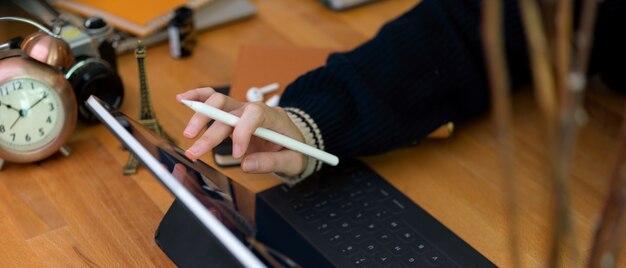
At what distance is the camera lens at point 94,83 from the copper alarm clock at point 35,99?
38mm

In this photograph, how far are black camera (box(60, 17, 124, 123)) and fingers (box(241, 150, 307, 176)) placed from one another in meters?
0.23

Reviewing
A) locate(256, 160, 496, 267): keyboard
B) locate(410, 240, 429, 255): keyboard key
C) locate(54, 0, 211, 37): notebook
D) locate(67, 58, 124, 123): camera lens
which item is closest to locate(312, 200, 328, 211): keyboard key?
locate(256, 160, 496, 267): keyboard

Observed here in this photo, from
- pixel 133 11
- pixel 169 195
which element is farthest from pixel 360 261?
pixel 133 11

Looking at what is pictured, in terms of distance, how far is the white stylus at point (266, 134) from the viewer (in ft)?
2.34

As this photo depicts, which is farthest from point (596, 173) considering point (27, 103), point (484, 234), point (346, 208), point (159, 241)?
point (27, 103)

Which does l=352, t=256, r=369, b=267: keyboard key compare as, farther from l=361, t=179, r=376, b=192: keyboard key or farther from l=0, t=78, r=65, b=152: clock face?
l=0, t=78, r=65, b=152: clock face

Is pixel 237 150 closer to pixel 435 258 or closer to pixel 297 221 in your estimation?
pixel 297 221

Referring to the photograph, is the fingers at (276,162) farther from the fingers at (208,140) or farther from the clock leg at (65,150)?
the clock leg at (65,150)

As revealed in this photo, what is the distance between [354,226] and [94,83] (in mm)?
362

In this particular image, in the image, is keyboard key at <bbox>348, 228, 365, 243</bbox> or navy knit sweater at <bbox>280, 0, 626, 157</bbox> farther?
navy knit sweater at <bbox>280, 0, 626, 157</bbox>

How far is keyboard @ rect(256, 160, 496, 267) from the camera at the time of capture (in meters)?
0.75

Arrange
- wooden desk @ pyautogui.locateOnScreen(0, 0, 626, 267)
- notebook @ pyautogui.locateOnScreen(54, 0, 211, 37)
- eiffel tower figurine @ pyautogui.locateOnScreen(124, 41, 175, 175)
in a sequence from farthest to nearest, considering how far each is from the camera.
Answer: notebook @ pyautogui.locateOnScreen(54, 0, 211, 37), eiffel tower figurine @ pyautogui.locateOnScreen(124, 41, 175, 175), wooden desk @ pyautogui.locateOnScreen(0, 0, 626, 267)

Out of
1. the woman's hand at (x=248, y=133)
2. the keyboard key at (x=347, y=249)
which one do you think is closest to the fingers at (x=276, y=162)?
the woman's hand at (x=248, y=133)

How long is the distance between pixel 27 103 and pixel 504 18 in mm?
566
